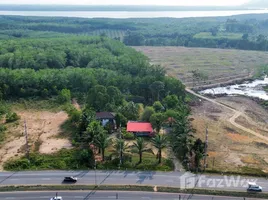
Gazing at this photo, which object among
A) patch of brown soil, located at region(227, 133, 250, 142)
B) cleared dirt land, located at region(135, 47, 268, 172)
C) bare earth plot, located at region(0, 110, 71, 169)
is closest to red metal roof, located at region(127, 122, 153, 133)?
cleared dirt land, located at region(135, 47, 268, 172)

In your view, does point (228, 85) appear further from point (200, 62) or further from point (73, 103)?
point (73, 103)

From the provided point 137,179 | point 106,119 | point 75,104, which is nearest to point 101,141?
point 137,179

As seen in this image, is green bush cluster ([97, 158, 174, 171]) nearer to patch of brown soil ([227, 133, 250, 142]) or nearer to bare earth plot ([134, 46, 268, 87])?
patch of brown soil ([227, 133, 250, 142])

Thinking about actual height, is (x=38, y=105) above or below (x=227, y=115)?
above

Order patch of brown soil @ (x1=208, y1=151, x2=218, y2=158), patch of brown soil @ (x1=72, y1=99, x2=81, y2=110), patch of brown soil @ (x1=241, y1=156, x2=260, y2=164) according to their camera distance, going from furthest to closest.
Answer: patch of brown soil @ (x1=72, y1=99, x2=81, y2=110) < patch of brown soil @ (x1=208, y1=151, x2=218, y2=158) < patch of brown soil @ (x1=241, y1=156, x2=260, y2=164)

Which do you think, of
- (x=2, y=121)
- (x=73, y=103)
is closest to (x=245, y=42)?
(x=73, y=103)

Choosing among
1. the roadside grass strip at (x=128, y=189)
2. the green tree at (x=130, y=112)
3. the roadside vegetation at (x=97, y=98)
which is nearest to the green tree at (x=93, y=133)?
the roadside vegetation at (x=97, y=98)

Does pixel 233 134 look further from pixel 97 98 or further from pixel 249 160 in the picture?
pixel 97 98
